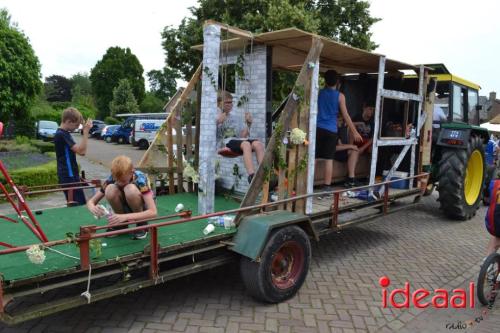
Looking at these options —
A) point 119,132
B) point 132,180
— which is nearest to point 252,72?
point 132,180

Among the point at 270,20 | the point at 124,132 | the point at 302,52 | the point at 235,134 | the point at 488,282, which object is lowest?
the point at 488,282

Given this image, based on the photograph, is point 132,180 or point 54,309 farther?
point 132,180

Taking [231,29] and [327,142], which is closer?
[231,29]

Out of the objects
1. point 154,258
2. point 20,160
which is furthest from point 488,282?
point 20,160

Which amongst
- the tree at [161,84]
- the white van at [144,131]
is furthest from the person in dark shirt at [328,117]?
the tree at [161,84]

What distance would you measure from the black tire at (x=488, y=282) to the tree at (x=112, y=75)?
57.2 metres

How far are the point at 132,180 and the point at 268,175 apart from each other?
1.34 meters

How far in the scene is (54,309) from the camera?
2705 millimetres

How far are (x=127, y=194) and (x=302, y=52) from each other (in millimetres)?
3146

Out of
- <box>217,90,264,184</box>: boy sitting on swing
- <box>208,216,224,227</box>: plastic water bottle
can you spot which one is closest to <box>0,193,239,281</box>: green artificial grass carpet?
<box>208,216,224,227</box>: plastic water bottle

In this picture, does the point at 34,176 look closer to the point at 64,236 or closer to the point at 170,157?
the point at 170,157

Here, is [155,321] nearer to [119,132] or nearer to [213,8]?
[213,8]

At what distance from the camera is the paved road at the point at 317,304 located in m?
3.52

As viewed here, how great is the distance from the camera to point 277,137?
4.17m
